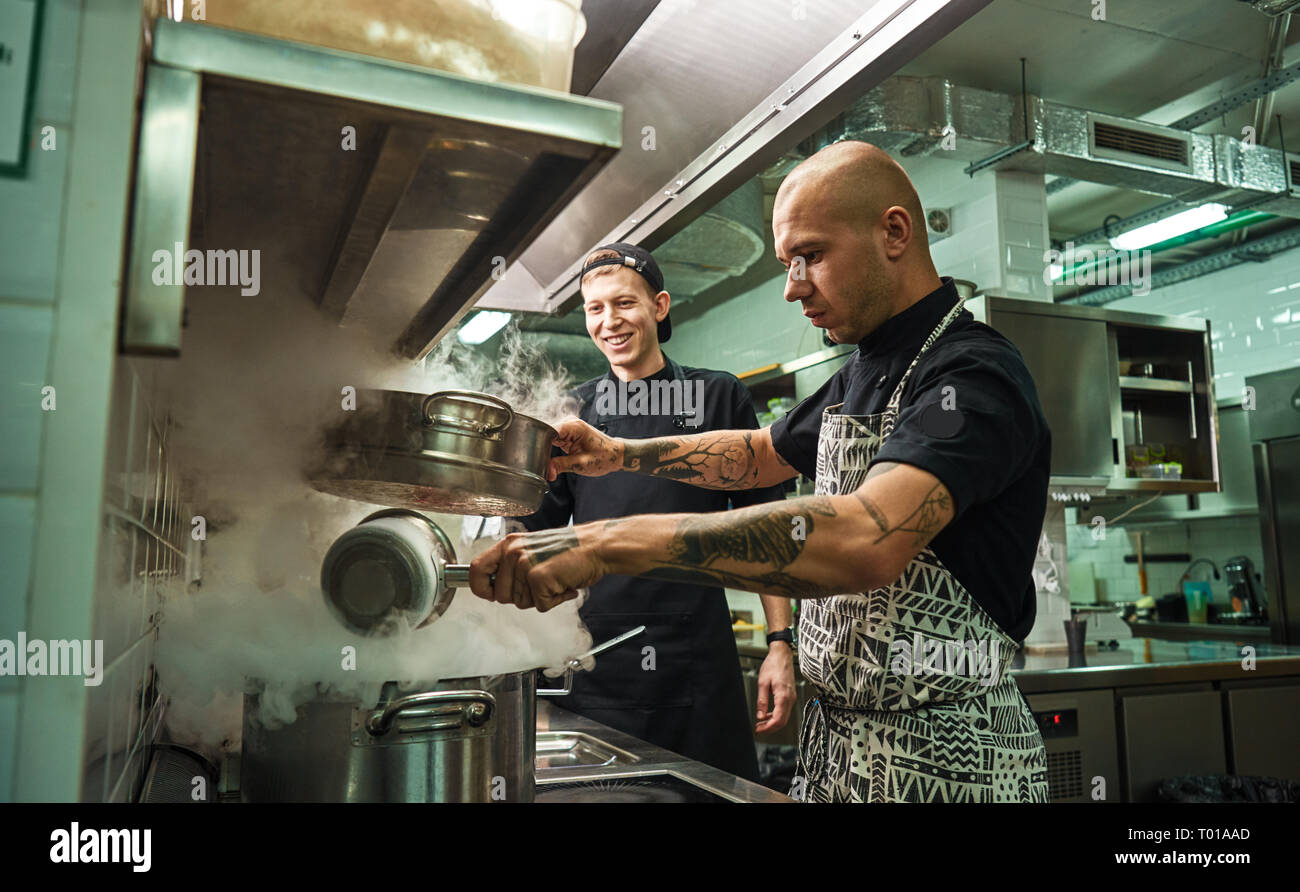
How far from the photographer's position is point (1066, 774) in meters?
2.85

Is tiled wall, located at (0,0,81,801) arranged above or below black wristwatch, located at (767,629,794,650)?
above

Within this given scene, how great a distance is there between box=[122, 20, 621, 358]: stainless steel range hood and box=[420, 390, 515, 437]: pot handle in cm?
16

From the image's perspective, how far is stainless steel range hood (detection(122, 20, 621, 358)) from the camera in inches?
23.2

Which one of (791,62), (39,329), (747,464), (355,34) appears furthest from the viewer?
(747,464)

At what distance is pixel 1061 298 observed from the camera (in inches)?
234

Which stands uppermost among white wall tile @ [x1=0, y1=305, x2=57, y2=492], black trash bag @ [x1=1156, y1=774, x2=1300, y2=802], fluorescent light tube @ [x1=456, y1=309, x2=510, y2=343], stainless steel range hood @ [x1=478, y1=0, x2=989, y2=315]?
fluorescent light tube @ [x1=456, y1=309, x2=510, y2=343]

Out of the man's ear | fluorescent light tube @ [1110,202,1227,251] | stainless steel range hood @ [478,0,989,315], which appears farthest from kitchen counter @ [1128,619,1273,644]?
stainless steel range hood @ [478,0,989,315]

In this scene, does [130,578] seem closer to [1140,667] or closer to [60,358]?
[60,358]

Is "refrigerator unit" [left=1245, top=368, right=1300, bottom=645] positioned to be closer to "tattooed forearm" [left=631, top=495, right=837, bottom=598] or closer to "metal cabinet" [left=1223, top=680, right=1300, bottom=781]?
"metal cabinet" [left=1223, top=680, right=1300, bottom=781]

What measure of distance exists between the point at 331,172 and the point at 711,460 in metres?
1.08

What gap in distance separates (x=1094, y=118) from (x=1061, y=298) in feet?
9.21

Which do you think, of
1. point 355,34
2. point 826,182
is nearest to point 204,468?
point 355,34

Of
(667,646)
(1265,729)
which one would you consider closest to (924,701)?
(667,646)
